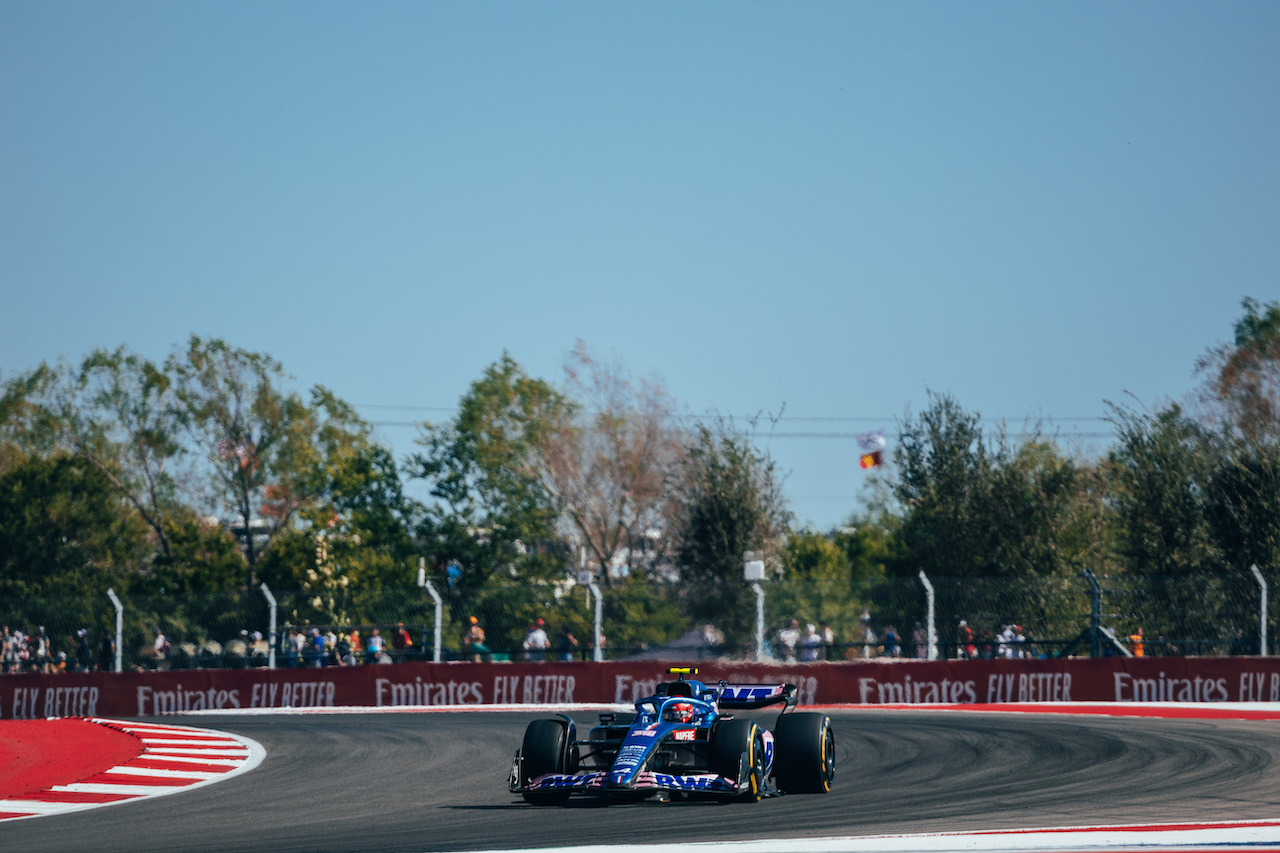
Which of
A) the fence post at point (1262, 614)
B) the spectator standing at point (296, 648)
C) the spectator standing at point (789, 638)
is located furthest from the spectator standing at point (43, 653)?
the fence post at point (1262, 614)

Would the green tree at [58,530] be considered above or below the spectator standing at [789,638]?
above

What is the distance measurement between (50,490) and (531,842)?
4814cm

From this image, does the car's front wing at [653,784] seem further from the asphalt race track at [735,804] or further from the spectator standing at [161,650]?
the spectator standing at [161,650]

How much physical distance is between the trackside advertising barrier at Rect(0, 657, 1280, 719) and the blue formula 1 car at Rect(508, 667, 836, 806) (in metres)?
11.2

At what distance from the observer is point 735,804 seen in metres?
10.7

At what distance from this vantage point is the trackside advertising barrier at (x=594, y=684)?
70.7ft

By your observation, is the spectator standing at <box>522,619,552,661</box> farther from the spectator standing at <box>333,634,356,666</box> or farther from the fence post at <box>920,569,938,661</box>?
the fence post at <box>920,569,938,661</box>

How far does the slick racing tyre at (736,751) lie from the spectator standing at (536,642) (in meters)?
15.5

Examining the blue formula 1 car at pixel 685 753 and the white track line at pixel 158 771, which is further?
the white track line at pixel 158 771

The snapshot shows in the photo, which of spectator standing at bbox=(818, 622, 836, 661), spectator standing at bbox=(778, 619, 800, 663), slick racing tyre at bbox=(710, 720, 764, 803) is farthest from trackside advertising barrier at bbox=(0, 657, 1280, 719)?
slick racing tyre at bbox=(710, 720, 764, 803)

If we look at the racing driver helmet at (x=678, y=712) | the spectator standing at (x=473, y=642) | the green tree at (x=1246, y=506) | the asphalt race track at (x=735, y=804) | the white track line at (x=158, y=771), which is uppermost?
the green tree at (x=1246, y=506)

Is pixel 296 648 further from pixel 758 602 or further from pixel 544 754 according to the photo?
pixel 544 754

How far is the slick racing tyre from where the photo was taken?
34.4ft

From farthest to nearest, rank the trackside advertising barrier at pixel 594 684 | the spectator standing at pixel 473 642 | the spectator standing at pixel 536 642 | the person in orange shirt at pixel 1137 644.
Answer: the spectator standing at pixel 536 642 → the spectator standing at pixel 473 642 → the person in orange shirt at pixel 1137 644 → the trackside advertising barrier at pixel 594 684
